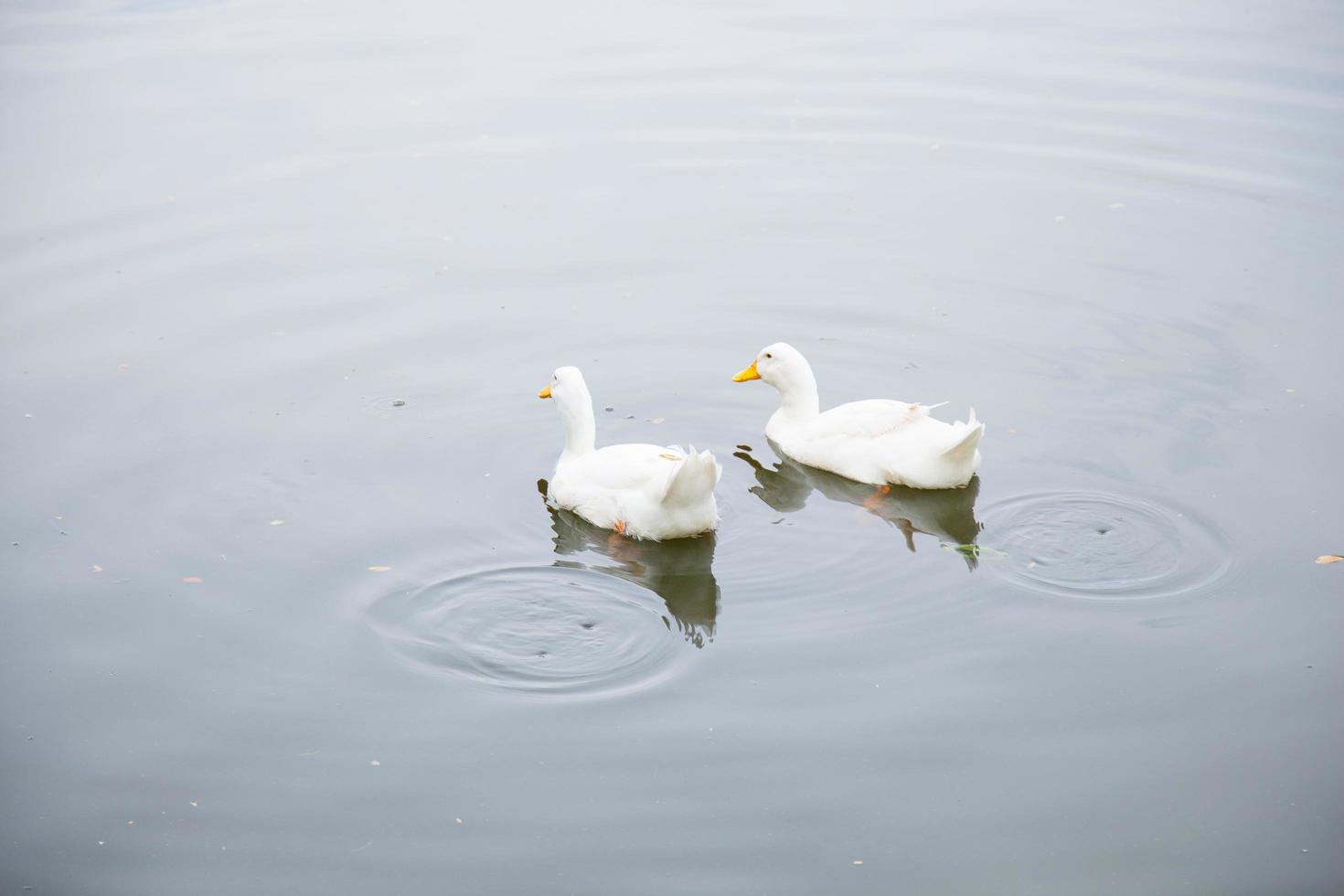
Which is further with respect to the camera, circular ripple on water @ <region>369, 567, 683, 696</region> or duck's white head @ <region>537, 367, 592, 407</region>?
duck's white head @ <region>537, 367, 592, 407</region>

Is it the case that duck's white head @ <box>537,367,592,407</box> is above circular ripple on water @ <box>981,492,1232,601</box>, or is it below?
above

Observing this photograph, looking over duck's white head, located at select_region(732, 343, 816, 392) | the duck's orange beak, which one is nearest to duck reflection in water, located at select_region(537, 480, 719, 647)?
duck's white head, located at select_region(732, 343, 816, 392)

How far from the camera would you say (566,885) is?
6.88 meters

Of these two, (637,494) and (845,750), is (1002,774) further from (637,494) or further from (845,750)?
(637,494)

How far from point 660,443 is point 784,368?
110 cm

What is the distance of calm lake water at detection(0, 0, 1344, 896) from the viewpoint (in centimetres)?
729

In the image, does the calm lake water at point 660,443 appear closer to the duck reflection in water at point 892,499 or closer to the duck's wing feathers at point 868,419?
the duck reflection in water at point 892,499

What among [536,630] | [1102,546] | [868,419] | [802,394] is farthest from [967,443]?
[536,630]

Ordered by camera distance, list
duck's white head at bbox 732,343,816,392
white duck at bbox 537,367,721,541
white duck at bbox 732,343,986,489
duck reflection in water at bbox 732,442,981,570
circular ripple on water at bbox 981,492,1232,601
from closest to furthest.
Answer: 1. circular ripple on water at bbox 981,492,1232,601
2. white duck at bbox 537,367,721,541
3. duck reflection in water at bbox 732,442,981,570
4. white duck at bbox 732,343,986,489
5. duck's white head at bbox 732,343,816,392

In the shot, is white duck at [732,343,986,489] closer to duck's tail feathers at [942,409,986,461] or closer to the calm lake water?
duck's tail feathers at [942,409,986,461]

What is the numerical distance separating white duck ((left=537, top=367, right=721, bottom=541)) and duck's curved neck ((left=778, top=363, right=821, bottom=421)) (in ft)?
4.26

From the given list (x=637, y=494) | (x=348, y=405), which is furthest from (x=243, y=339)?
(x=637, y=494)

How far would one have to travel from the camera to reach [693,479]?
30.4 feet

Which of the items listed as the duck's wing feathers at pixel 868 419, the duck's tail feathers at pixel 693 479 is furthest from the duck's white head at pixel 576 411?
the duck's wing feathers at pixel 868 419
